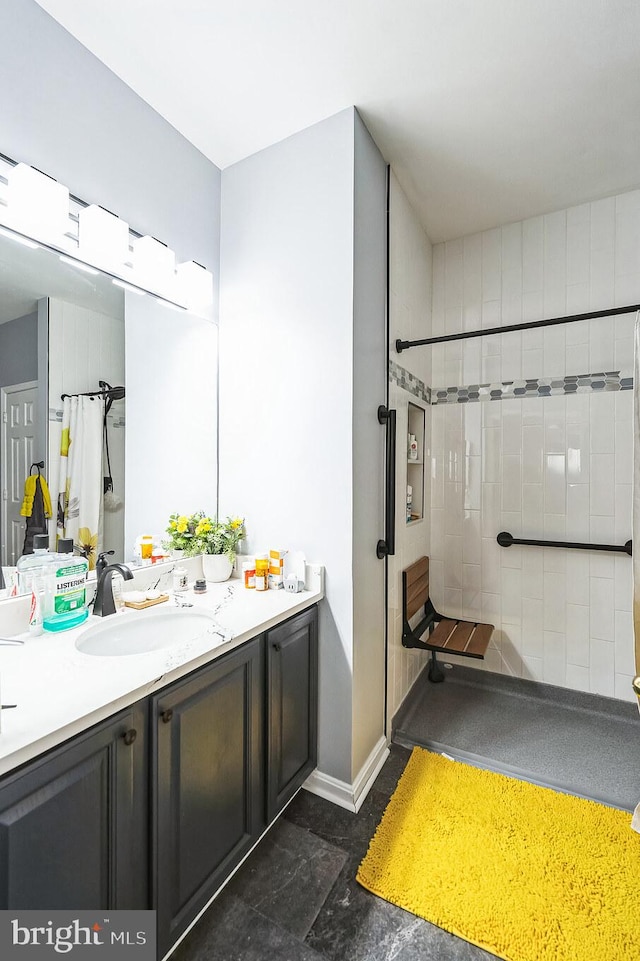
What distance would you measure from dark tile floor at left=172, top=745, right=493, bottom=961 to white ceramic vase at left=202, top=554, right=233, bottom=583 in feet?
2.99

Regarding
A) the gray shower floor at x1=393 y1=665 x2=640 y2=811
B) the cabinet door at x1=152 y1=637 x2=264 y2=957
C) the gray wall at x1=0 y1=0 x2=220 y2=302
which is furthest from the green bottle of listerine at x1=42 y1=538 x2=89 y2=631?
the gray shower floor at x1=393 y1=665 x2=640 y2=811

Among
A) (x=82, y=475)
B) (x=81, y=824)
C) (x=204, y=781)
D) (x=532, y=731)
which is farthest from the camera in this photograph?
(x=532, y=731)

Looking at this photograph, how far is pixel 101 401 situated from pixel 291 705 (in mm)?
1258

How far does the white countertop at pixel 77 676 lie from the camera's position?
2.62ft

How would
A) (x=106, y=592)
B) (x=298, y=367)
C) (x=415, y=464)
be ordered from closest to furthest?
1. (x=106, y=592)
2. (x=298, y=367)
3. (x=415, y=464)

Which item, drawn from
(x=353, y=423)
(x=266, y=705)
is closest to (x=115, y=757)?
(x=266, y=705)

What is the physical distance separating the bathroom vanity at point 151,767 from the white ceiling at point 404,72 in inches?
72.4

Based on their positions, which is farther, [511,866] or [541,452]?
[541,452]

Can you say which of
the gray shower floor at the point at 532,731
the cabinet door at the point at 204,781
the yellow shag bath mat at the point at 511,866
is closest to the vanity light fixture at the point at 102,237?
the cabinet door at the point at 204,781

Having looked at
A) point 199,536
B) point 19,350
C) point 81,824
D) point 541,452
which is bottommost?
point 81,824

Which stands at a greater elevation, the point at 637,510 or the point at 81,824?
the point at 637,510

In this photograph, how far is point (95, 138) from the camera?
1473mm

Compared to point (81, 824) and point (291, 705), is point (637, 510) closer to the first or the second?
point (291, 705)

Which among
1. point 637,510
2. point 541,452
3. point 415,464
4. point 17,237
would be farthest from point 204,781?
point 541,452
